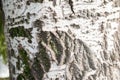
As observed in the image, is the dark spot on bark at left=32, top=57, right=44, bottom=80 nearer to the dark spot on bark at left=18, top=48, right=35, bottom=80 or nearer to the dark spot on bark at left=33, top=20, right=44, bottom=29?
the dark spot on bark at left=18, top=48, right=35, bottom=80

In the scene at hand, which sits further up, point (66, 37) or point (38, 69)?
point (66, 37)

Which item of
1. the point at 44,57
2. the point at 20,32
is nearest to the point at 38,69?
the point at 44,57

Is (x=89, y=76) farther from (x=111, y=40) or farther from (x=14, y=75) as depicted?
(x=14, y=75)

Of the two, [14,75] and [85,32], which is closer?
[85,32]

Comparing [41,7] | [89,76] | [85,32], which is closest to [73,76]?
[89,76]

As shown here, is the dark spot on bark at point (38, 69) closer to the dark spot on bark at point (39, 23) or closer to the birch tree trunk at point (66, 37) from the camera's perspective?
→ the birch tree trunk at point (66, 37)

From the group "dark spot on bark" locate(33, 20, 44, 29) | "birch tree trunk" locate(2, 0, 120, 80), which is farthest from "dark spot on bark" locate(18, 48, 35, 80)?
"dark spot on bark" locate(33, 20, 44, 29)

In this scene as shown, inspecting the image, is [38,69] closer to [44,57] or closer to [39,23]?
[44,57]

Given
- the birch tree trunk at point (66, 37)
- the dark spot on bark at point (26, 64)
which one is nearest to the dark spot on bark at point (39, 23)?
the birch tree trunk at point (66, 37)
